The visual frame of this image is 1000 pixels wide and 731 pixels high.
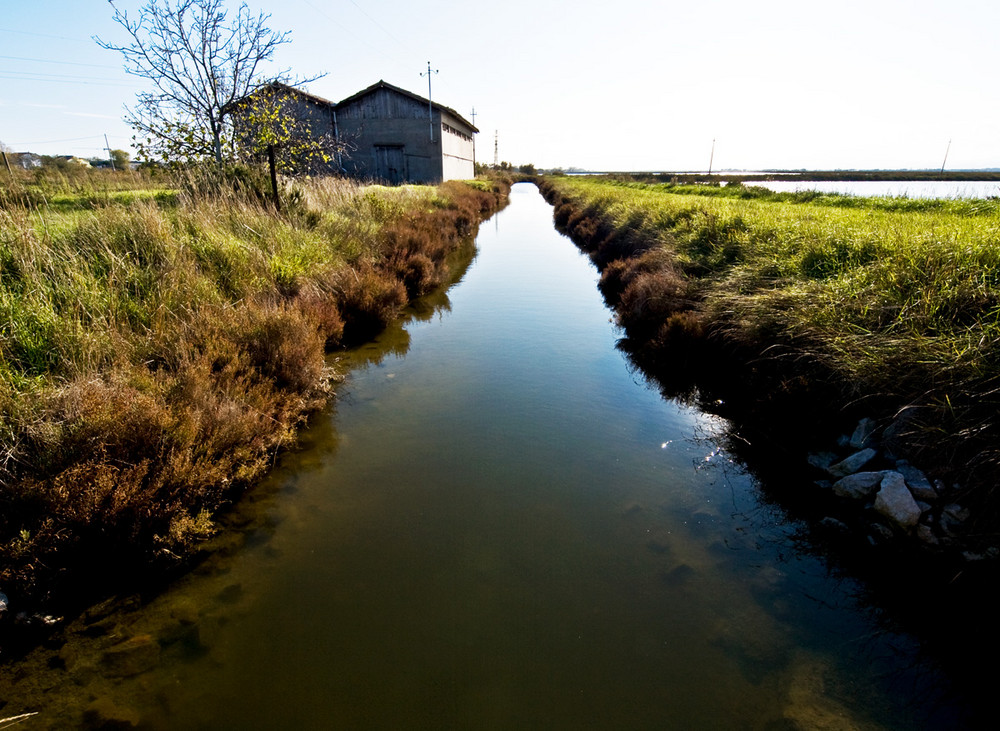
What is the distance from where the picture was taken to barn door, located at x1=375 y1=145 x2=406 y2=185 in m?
26.7

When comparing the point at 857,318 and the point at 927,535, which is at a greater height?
the point at 857,318

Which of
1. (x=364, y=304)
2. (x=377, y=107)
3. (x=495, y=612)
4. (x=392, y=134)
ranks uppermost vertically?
(x=377, y=107)

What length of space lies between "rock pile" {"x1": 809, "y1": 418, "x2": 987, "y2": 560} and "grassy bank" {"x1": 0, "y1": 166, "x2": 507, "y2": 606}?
5207 mm

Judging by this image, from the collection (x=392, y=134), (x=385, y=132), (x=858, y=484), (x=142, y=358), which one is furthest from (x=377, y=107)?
(x=858, y=484)

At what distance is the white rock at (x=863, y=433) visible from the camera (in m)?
4.31

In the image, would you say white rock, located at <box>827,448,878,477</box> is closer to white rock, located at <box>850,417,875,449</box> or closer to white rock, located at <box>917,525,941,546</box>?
white rock, located at <box>850,417,875,449</box>

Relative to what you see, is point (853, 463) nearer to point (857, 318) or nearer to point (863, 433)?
point (863, 433)

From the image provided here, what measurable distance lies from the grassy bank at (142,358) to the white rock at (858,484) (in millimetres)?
5175

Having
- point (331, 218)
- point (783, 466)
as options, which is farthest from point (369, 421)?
point (331, 218)

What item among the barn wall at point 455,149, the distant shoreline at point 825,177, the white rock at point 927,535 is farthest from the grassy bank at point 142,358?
the distant shoreline at point 825,177

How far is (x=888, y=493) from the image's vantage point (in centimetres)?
367

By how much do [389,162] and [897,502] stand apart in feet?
92.0

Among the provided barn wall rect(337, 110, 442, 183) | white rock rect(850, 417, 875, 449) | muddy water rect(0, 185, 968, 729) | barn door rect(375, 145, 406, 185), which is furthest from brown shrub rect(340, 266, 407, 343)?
barn door rect(375, 145, 406, 185)

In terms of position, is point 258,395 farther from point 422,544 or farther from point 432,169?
point 432,169
